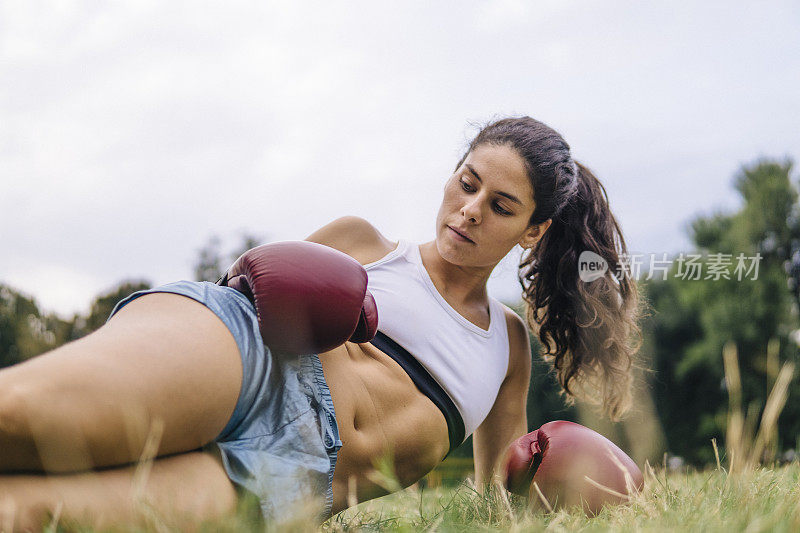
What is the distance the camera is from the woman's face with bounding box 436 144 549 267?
2783 mm

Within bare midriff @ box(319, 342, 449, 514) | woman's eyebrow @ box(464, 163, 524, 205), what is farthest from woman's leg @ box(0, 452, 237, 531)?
woman's eyebrow @ box(464, 163, 524, 205)

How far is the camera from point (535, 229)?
3.14 m

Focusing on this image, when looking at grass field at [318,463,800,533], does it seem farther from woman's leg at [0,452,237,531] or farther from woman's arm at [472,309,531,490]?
woman's arm at [472,309,531,490]

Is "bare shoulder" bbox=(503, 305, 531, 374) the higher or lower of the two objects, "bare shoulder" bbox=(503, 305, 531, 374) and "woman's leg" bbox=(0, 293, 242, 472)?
the lower

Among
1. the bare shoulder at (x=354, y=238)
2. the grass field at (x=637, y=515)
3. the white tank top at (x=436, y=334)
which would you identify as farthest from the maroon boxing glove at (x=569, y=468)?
the bare shoulder at (x=354, y=238)

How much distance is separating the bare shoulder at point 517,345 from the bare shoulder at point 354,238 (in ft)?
2.47

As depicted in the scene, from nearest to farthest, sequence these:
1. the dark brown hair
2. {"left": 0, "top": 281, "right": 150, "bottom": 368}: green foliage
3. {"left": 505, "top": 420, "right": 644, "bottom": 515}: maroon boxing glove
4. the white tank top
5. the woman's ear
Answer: {"left": 505, "top": 420, "right": 644, "bottom": 515}: maroon boxing glove, the white tank top, the woman's ear, the dark brown hair, {"left": 0, "top": 281, "right": 150, "bottom": 368}: green foliage

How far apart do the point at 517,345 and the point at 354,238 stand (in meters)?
0.98

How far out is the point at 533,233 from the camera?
3146 mm

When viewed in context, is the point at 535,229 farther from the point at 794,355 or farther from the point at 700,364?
the point at 700,364

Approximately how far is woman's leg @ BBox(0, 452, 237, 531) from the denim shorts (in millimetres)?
117

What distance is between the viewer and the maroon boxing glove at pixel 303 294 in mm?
1850

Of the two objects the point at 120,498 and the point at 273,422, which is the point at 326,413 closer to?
the point at 273,422

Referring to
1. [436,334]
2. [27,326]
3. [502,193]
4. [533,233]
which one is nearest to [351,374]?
[436,334]
